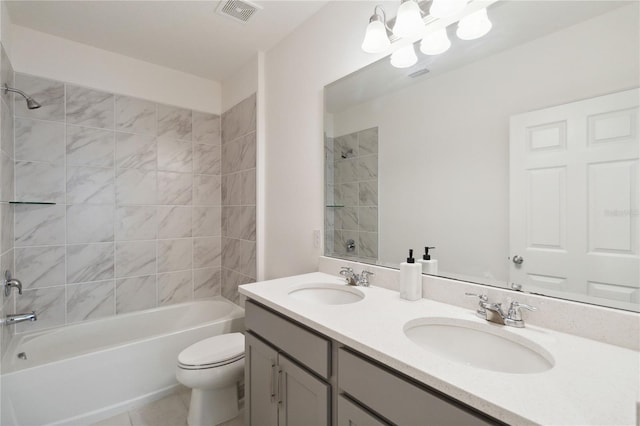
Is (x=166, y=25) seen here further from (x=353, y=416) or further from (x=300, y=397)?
(x=353, y=416)

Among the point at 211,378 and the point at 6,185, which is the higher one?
the point at 6,185

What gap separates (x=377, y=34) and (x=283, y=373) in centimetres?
154

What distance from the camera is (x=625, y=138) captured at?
81 cm

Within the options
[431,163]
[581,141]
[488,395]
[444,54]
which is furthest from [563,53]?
[488,395]

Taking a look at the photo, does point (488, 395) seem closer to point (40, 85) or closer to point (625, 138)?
point (625, 138)

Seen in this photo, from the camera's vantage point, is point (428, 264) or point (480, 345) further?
point (428, 264)

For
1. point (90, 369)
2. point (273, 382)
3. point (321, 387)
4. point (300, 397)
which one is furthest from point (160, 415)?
point (321, 387)

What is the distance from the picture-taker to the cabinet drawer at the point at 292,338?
972mm

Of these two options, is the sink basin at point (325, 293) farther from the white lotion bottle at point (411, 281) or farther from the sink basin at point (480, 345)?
the sink basin at point (480, 345)

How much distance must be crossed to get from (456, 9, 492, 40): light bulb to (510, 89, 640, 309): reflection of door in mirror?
1.27 feet

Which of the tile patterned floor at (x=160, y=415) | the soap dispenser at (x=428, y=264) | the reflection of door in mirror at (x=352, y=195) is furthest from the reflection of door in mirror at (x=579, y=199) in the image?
the tile patterned floor at (x=160, y=415)

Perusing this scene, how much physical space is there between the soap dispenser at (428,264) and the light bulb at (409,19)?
3.15 feet

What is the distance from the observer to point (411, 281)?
3.96 ft

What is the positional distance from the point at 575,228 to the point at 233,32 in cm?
225
